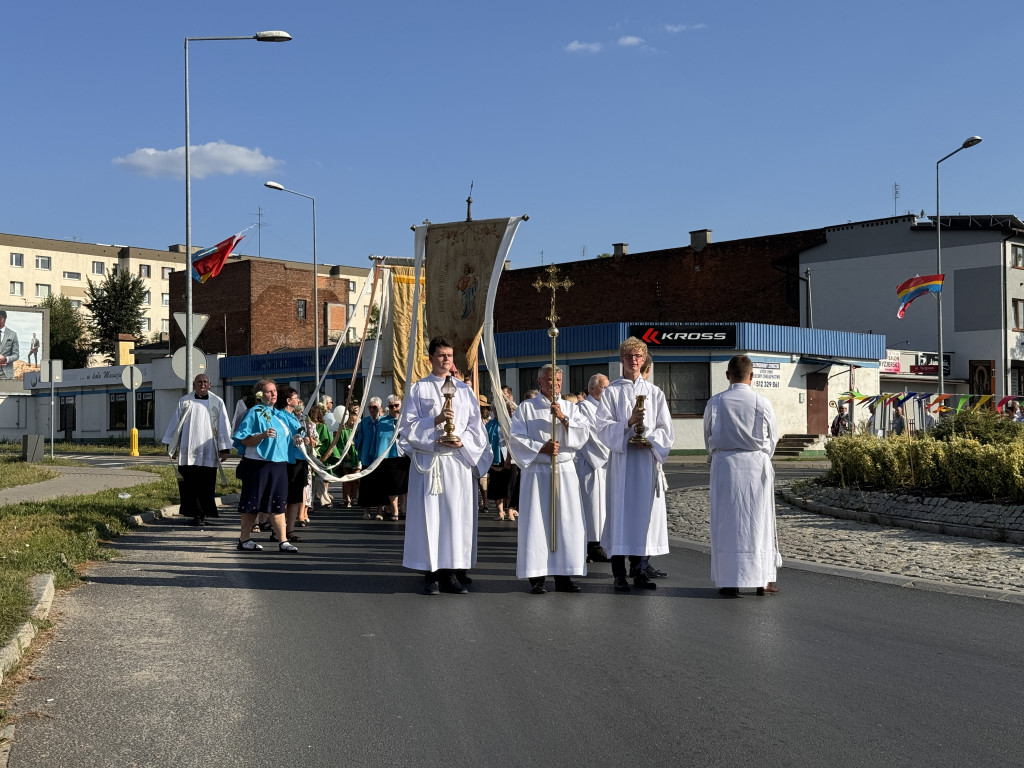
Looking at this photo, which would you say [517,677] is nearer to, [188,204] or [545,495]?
[545,495]

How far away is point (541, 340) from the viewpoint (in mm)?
41906

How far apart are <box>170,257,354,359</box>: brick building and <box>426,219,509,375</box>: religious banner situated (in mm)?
49191

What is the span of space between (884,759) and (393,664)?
2853 mm

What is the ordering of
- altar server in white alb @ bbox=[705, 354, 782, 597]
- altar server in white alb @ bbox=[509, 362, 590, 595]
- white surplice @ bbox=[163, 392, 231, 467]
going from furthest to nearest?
1. white surplice @ bbox=[163, 392, 231, 467]
2. altar server in white alb @ bbox=[509, 362, 590, 595]
3. altar server in white alb @ bbox=[705, 354, 782, 597]

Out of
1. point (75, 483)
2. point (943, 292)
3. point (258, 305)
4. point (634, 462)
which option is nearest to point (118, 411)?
point (258, 305)

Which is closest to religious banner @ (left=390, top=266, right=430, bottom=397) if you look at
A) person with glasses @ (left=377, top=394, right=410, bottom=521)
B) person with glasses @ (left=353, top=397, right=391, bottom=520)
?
person with glasses @ (left=353, top=397, right=391, bottom=520)

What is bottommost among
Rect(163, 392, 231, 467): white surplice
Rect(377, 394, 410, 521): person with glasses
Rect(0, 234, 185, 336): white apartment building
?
Rect(377, 394, 410, 521): person with glasses

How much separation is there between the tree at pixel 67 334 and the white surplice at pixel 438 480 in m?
86.1

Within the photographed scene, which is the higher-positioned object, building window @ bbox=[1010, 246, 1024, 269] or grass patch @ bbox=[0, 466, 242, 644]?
building window @ bbox=[1010, 246, 1024, 269]

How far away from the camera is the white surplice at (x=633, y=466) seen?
9.66m

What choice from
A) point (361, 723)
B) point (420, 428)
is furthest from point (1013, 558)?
point (361, 723)

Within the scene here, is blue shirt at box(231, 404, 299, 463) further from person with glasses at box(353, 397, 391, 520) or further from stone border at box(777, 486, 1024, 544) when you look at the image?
stone border at box(777, 486, 1024, 544)

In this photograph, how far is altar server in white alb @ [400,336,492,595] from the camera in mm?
9250

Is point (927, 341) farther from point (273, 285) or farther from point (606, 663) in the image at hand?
point (606, 663)
